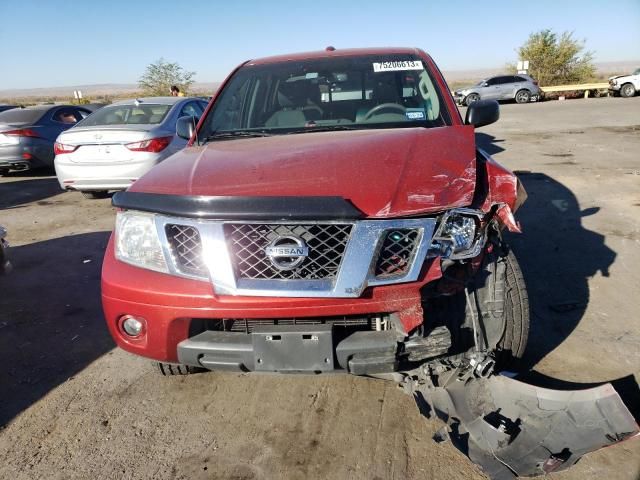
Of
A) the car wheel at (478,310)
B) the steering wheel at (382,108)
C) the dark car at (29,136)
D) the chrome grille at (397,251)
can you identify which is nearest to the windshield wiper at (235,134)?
the steering wheel at (382,108)

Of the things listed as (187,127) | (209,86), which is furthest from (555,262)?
(209,86)

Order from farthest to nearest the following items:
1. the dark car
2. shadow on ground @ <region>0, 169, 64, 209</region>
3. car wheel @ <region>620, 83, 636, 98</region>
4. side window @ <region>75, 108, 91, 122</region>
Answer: car wheel @ <region>620, 83, 636, 98</region> → side window @ <region>75, 108, 91, 122</region> → the dark car → shadow on ground @ <region>0, 169, 64, 209</region>

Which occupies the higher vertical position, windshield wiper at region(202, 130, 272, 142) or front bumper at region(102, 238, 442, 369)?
windshield wiper at region(202, 130, 272, 142)

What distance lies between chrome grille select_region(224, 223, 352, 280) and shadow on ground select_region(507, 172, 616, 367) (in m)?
1.58

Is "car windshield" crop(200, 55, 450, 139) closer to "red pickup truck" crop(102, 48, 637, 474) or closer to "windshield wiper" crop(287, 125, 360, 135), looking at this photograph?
"windshield wiper" crop(287, 125, 360, 135)

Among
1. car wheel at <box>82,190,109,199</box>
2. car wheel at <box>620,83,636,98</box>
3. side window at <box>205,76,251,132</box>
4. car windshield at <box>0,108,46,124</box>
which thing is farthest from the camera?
car wheel at <box>620,83,636,98</box>

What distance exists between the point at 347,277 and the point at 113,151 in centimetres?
576

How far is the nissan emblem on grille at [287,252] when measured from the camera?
200cm

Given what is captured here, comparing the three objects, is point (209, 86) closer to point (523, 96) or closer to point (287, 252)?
point (523, 96)

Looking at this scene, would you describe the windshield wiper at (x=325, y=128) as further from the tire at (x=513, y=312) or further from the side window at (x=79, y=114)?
the side window at (x=79, y=114)

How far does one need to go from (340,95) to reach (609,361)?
7.92 feet

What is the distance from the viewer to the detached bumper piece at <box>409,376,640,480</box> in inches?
80.0

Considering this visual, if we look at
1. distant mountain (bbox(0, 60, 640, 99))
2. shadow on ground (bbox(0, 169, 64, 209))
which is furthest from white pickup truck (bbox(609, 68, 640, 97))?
distant mountain (bbox(0, 60, 640, 99))

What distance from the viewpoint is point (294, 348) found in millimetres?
2076
